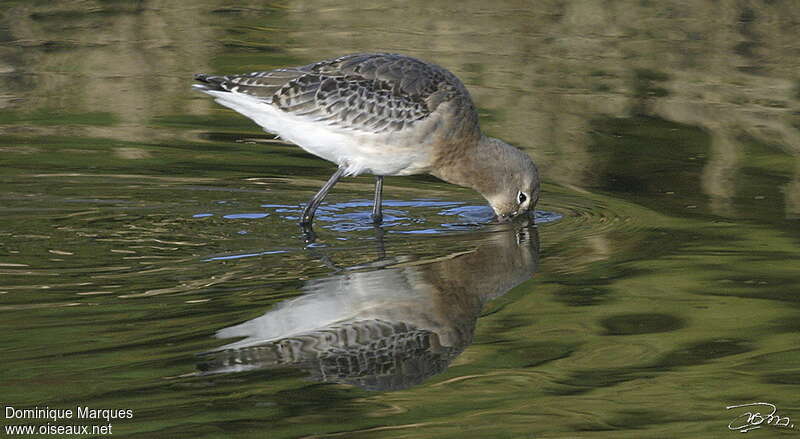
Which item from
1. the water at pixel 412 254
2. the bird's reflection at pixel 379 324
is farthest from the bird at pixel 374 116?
the bird's reflection at pixel 379 324

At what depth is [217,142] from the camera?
44.3 feet

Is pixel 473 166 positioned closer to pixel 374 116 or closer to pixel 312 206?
pixel 374 116

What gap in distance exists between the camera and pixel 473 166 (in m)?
11.2

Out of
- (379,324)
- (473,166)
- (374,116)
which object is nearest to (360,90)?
(374,116)

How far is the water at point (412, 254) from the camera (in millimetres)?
6914

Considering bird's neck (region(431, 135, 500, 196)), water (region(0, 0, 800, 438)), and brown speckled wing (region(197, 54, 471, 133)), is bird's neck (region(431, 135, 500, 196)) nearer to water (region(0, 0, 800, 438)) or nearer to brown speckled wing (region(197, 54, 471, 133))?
water (region(0, 0, 800, 438))

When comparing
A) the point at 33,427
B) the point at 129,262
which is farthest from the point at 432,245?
the point at 33,427

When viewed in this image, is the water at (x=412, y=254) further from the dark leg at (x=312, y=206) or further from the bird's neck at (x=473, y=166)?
the bird's neck at (x=473, y=166)

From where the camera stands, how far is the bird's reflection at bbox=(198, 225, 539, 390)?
7.24 m

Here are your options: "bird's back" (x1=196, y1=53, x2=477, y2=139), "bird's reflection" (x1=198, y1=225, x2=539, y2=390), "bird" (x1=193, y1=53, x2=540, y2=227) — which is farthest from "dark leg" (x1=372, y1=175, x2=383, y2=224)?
"bird's reflection" (x1=198, y1=225, x2=539, y2=390)

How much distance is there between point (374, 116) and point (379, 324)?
3.09 metres

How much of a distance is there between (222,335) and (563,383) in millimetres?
1973

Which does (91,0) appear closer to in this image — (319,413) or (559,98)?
(559,98)

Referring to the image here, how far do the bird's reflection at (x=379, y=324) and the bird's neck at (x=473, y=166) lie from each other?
1.71 meters
